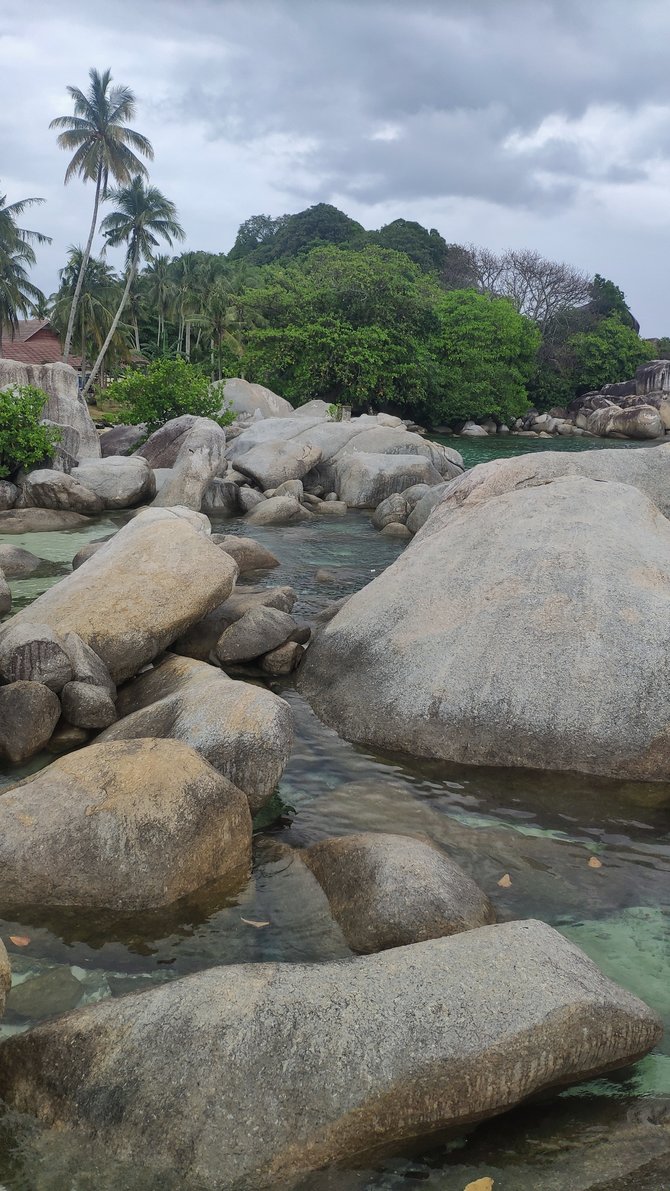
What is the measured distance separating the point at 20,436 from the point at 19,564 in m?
7.29

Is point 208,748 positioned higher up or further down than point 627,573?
further down

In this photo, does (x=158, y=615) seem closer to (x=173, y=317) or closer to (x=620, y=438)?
(x=620, y=438)

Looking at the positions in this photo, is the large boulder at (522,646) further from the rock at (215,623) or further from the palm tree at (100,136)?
the palm tree at (100,136)

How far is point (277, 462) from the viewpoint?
25.4 meters

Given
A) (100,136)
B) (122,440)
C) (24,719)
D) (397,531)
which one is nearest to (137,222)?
(100,136)

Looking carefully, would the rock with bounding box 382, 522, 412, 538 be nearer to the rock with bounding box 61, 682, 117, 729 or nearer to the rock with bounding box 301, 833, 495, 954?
the rock with bounding box 61, 682, 117, 729

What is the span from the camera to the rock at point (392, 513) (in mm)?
21375

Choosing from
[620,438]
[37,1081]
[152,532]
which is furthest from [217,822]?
[620,438]

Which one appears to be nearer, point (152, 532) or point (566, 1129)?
point (566, 1129)

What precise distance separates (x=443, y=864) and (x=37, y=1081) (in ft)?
8.54

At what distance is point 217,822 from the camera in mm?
5820

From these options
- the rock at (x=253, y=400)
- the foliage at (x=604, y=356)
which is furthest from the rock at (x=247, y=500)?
the foliage at (x=604, y=356)

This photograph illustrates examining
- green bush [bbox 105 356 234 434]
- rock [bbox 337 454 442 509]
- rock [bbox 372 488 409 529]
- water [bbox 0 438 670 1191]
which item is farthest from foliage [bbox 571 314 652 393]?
water [bbox 0 438 670 1191]

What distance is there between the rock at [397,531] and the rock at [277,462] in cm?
534
